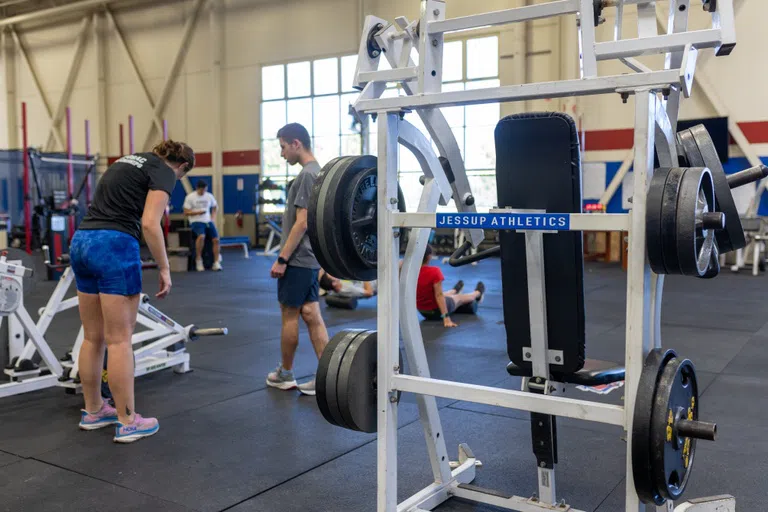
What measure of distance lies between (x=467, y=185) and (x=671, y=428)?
0.95 meters

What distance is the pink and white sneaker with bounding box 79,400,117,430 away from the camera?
3.05 metres

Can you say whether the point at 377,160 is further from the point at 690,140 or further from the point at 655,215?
the point at 690,140

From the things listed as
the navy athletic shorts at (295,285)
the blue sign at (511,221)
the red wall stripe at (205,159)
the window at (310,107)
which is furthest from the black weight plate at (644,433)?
the red wall stripe at (205,159)

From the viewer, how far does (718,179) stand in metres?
1.91

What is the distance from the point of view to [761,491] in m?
2.32

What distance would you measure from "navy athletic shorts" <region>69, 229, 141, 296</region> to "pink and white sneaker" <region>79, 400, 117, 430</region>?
22.6 inches

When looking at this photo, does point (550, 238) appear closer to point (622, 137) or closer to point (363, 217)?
point (363, 217)

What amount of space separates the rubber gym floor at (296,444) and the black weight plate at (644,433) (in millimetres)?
667

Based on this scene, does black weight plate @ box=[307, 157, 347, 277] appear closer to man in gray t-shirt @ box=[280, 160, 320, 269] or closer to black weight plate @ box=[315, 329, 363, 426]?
black weight plate @ box=[315, 329, 363, 426]

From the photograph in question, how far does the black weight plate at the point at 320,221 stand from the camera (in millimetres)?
1937

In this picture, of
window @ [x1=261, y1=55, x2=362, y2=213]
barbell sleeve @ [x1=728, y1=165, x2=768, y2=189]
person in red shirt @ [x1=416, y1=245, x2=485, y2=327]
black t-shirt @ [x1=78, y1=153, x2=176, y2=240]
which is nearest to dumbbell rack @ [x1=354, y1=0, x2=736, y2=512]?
barbell sleeve @ [x1=728, y1=165, x2=768, y2=189]

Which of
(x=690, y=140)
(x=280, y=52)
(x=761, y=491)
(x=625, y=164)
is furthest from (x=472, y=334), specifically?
(x=280, y=52)

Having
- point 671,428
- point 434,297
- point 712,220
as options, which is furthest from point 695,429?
point 434,297

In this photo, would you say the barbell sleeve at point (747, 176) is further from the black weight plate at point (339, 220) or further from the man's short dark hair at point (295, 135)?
the man's short dark hair at point (295, 135)
